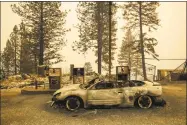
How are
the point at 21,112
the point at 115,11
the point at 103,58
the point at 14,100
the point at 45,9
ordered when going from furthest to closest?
the point at 103,58
the point at 115,11
the point at 45,9
the point at 14,100
the point at 21,112

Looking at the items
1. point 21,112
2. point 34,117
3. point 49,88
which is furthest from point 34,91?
point 34,117

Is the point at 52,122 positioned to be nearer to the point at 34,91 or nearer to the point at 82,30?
the point at 34,91

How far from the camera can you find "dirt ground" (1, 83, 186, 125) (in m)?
9.66

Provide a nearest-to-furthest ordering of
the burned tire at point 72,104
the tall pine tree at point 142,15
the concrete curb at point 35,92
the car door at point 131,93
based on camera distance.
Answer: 1. the burned tire at point 72,104
2. the car door at point 131,93
3. the concrete curb at point 35,92
4. the tall pine tree at point 142,15

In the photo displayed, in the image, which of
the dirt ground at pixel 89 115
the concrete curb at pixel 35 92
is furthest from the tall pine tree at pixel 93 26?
the dirt ground at pixel 89 115

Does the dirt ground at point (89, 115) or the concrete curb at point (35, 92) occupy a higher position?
the concrete curb at point (35, 92)

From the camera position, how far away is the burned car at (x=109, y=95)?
11.0 metres

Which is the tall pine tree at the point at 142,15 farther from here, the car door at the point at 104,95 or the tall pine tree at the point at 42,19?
the car door at the point at 104,95

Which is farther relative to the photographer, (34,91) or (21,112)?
(34,91)

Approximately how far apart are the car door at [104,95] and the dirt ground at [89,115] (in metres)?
0.41

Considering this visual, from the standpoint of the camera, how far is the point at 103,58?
32500 mm

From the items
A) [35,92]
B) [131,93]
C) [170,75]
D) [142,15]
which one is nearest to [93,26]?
[142,15]

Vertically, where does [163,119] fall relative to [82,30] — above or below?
below

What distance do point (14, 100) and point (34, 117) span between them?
3.80 meters
